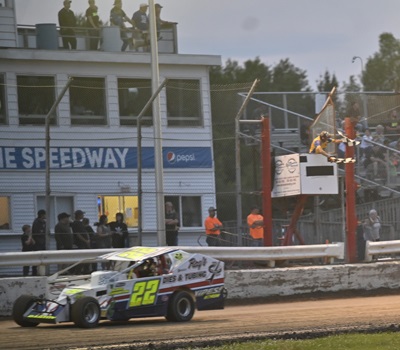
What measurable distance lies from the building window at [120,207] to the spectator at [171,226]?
243cm

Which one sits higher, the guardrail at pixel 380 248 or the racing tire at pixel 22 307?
the guardrail at pixel 380 248

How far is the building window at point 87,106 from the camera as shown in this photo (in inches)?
1058

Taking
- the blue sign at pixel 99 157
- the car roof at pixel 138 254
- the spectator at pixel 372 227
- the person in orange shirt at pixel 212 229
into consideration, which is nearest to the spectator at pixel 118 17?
the blue sign at pixel 99 157

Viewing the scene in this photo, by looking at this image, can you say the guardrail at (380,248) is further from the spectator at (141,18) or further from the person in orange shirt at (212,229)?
the spectator at (141,18)

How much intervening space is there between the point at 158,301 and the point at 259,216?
16.6ft

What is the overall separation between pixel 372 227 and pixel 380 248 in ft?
2.90

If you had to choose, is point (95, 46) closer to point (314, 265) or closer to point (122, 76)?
point (122, 76)

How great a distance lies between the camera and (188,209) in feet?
82.2

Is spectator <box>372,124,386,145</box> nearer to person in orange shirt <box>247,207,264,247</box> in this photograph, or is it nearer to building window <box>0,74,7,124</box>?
person in orange shirt <box>247,207,264,247</box>

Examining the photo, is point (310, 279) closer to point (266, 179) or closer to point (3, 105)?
point (266, 179)

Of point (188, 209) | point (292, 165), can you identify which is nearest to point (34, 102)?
point (188, 209)

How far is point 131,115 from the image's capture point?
92.8 feet

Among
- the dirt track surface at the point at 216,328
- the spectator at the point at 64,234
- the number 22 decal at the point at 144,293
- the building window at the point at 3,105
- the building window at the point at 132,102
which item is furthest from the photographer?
the building window at the point at 132,102

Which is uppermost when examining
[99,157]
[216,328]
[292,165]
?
[99,157]
